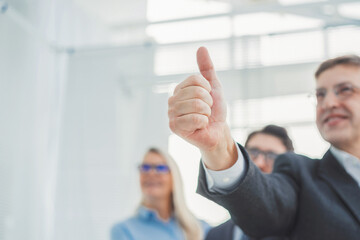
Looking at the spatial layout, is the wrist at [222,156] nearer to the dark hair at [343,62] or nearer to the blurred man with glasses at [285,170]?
the blurred man with glasses at [285,170]

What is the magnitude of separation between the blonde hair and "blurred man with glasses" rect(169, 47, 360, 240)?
42.6 inches

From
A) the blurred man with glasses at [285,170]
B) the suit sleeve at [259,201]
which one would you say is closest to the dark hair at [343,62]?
the blurred man with glasses at [285,170]

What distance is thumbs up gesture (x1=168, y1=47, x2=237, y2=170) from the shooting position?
75cm

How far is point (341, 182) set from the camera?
3.36 ft

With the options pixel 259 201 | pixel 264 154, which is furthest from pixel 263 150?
pixel 259 201

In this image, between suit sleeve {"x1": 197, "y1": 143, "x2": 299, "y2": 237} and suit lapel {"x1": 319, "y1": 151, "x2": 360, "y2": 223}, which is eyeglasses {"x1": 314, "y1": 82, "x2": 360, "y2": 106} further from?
suit sleeve {"x1": 197, "y1": 143, "x2": 299, "y2": 237}

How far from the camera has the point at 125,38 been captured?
8.45ft

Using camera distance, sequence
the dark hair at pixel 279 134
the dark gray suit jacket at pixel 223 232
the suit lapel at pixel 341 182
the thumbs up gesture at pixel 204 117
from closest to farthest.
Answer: the thumbs up gesture at pixel 204 117, the suit lapel at pixel 341 182, the dark gray suit jacket at pixel 223 232, the dark hair at pixel 279 134

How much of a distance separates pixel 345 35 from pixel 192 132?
172 centimetres

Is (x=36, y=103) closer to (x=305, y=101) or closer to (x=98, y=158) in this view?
(x=98, y=158)

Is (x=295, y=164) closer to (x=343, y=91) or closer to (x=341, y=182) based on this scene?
(x=341, y=182)

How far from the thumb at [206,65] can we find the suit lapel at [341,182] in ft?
1.31

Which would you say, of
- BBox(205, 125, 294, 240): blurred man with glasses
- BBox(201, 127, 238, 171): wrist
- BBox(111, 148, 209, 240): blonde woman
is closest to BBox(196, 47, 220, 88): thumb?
BBox(201, 127, 238, 171): wrist

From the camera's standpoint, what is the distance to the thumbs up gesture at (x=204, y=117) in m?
0.75
